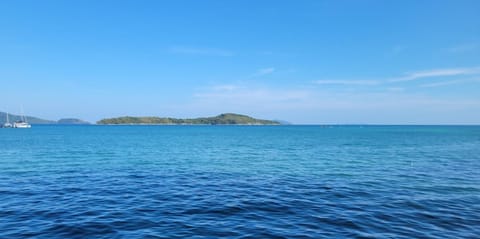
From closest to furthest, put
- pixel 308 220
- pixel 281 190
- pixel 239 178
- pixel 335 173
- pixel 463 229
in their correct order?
pixel 463 229, pixel 308 220, pixel 281 190, pixel 239 178, pixel 335 173

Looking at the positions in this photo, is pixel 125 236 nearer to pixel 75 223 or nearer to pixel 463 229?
pixel 75 223

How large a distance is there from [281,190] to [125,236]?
34.4ft

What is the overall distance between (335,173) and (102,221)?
774 inches

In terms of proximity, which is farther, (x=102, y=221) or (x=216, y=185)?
(x=216, y=185)

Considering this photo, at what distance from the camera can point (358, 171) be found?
2630 cm

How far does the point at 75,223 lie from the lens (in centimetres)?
1159

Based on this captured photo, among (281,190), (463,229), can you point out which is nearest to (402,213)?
(463,229)

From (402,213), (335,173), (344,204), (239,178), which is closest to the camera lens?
(402,213)

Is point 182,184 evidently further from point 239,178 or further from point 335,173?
point 335,173

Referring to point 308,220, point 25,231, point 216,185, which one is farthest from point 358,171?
point 25,231

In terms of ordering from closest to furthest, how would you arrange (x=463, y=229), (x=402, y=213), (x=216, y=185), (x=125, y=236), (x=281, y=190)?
(x=125, y=236) → (x=463, y=229) → (x=402, y=213) → (x=281, y=190) → (x=216, y=185)

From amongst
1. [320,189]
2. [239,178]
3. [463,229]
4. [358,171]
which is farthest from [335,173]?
[463,229]

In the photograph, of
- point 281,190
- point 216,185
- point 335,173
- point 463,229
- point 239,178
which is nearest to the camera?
point 463,229

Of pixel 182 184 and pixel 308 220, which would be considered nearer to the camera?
pixel 308 220
